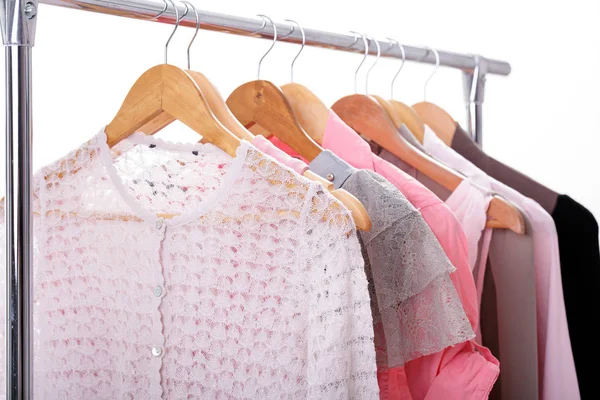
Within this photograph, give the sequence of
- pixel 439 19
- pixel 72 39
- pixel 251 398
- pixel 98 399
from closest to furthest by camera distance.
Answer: pixel 251 398 < pixel 98 399 < pixel 72 39 < pixel 439 19

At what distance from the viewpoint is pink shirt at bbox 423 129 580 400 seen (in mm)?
1326

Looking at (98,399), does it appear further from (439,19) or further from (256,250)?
(439,19)

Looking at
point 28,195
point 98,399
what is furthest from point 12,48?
point 98,399

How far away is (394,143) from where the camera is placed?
1.42 meters

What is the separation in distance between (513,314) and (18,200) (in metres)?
0.84

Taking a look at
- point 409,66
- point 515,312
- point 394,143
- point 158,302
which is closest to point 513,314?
point 515,312

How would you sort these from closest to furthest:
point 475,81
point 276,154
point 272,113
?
point 276,154, point 272,113, point 475,81

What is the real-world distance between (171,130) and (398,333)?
4.09 ft

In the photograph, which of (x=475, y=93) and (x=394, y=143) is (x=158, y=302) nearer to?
(x=394, y=143)

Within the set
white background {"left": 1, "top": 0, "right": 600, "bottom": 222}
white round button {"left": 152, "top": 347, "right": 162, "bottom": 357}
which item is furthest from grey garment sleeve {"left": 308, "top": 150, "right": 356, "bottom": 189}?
white background {"left": 1, "top": 0, "right": 600, "bottom": 222}

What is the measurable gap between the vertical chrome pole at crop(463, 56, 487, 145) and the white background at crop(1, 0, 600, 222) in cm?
62

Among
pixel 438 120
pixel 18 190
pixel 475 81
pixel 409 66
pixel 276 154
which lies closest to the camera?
pixel 18 190

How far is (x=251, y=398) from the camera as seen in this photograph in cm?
108

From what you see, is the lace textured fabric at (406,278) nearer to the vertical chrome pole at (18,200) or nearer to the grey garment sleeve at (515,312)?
the grey garment sleeve at (515,312)
